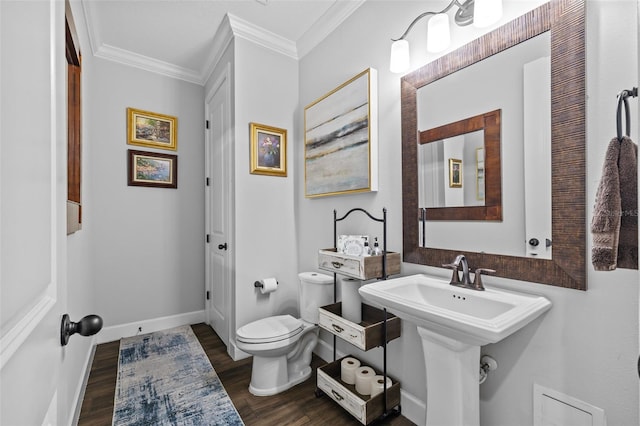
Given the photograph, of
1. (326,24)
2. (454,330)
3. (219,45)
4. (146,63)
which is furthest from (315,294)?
(146,63)

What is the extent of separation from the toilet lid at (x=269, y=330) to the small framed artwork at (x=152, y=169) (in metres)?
1.80

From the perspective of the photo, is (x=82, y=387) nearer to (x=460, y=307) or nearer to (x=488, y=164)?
(x=460, y=307)

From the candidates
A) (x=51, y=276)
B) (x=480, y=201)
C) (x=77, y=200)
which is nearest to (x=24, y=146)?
(x=51, y=276)

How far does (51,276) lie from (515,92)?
5.28ft

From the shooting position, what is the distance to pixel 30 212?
43 cm

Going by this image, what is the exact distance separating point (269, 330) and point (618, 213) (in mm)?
1813

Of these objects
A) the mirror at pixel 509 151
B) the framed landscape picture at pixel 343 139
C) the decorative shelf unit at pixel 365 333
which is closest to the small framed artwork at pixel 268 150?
the framed landscape picture at pixel 343 139

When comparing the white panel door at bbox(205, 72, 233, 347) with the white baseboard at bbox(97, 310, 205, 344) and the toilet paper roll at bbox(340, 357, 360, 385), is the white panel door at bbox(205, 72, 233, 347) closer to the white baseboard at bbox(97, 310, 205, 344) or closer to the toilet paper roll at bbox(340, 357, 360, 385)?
the white baseboard at bbox(97, 310, 205, 344)

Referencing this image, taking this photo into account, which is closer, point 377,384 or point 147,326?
point 377,384

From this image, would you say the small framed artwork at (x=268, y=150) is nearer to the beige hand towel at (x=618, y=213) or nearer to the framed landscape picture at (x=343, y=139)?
the framed landscape picture at (x=343, y=139)

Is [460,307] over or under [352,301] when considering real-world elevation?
over

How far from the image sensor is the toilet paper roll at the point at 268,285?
2.39m

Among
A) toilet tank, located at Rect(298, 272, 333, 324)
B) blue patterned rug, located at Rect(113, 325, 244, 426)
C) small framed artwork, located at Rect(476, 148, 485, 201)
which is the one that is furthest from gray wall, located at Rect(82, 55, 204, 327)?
small framed artwork, located at Rect(476, 148, 485, 201)

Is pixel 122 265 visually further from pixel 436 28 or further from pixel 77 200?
pixel 436 28
